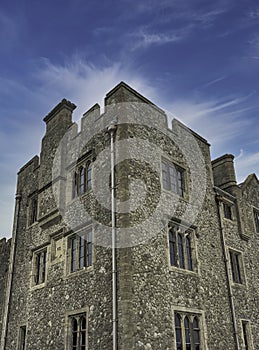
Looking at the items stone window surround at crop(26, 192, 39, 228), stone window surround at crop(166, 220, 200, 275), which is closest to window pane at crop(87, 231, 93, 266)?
stone window surround at crop(166, 220, 200, 275)

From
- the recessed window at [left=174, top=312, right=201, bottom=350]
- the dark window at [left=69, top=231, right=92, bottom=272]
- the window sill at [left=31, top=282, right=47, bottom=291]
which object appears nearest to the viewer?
the recessed window at [left=174, top=312, right=201, bottom=350]

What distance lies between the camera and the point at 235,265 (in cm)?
1680

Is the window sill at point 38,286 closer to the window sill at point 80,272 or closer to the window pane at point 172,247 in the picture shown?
the window sill at point 80,272

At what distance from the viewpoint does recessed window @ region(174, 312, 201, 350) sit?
38.2 feet

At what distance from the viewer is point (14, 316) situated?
1582cm

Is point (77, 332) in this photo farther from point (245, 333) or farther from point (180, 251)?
point (245, 333)

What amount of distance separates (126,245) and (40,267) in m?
5.72

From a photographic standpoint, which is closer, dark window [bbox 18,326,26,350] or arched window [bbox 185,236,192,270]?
arched window [bbox 185,236,192,270]

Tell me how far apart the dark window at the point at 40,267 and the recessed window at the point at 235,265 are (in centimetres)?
817

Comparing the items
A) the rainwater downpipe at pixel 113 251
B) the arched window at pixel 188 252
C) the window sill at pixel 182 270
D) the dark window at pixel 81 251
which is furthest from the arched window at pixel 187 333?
the dark window at pixel 81 251

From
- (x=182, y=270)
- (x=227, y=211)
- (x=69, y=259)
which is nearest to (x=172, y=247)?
(x=182, y=270)

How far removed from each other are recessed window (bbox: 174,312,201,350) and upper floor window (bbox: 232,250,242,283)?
14.2 feet

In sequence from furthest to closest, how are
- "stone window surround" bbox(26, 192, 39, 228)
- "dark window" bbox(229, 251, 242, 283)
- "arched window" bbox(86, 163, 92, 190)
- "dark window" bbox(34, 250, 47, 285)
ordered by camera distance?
"stone window surround" bbox(26, 192, 39, 228) < "dark window" bbox(229, 251, 242, 283) < "dark window" bbox(34, 250, 47, 285) < "arched window" bbox(86, 163, 92, 190)

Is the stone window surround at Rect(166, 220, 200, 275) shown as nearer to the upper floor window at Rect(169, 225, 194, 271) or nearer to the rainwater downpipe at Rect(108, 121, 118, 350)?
the upper floor window at Rect(169, 225, 194, 271)
